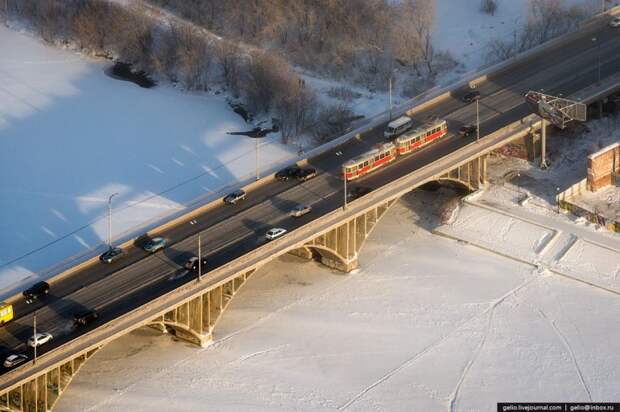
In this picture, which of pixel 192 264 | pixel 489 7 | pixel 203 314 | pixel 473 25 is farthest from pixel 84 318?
pixel 489 7

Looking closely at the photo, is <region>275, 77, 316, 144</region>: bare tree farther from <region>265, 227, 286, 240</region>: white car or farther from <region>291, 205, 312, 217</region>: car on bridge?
<region>265, 227, 286, 240</region>: white car

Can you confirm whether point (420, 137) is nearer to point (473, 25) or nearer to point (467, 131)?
point (467, 131)

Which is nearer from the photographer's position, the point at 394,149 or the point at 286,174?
the point at 286,174

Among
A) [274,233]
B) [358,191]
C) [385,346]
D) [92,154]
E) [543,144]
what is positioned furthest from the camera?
[92,154]

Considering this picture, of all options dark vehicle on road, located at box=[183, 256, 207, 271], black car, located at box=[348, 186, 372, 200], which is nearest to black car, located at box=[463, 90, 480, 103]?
black car, located at box=[348, 186, 372, 200]

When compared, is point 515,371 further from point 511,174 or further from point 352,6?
point 352,6
